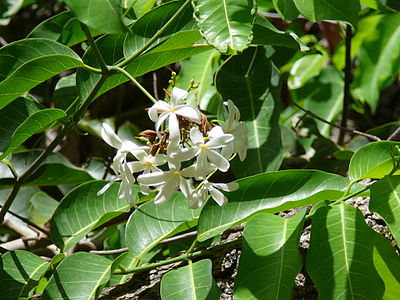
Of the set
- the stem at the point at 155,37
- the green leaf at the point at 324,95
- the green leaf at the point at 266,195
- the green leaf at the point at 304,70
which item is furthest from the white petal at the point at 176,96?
the green leaf at the point at 304,70

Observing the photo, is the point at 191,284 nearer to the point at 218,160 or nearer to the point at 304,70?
the point at 218,160

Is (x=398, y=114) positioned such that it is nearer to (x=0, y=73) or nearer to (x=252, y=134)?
(x=252, y=134)

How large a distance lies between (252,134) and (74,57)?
568 mm

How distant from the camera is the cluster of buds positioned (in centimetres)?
97

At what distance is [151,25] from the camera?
46.0 inches

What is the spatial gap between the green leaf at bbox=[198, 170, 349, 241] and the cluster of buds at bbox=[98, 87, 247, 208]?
122 mm

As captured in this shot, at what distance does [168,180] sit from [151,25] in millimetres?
322

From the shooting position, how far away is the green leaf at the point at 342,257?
0.98m

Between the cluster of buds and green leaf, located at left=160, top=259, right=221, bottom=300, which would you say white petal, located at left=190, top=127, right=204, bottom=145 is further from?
green leaf, located at left=160, top=259, right=221, bottom=300

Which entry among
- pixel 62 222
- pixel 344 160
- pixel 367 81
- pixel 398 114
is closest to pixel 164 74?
pixel 367 81

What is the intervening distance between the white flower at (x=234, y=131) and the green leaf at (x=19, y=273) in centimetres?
45

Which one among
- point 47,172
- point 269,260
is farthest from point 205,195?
point 47,172

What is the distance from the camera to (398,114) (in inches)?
128

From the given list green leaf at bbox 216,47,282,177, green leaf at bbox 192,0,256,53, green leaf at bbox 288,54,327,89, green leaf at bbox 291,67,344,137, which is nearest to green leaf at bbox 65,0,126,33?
green leaf at bbox 192,0,256,53
